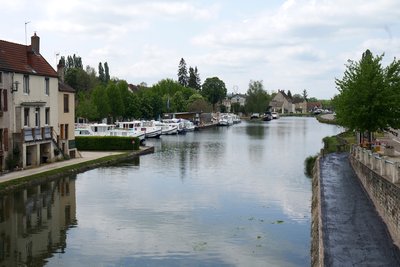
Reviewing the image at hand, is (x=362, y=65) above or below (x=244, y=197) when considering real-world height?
above

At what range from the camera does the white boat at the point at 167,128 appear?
313 feet

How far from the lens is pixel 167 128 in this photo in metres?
97.1

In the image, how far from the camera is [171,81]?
6614 inches

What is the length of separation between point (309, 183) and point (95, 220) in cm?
1773

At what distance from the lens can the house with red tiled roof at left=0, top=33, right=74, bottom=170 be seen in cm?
3878

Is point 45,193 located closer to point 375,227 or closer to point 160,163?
point 160,163

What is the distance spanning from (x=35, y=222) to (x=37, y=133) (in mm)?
17867

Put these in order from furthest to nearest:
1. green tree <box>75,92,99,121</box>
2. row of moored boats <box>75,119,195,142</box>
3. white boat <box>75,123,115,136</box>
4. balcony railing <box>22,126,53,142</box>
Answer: green tree <box>75,92,99,121</box>, row of moored boats <box>75,119,195,142</box>, white boat <box>75,123,115,136</box>, balcony railing <box>22,126,53,142</box>

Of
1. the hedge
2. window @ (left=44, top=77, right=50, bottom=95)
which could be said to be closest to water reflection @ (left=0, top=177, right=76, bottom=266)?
window @ (left=44, top=77, right=50, bottom=95)

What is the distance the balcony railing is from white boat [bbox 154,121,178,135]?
4935 cm

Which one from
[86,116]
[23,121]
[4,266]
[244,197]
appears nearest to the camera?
[4,266]

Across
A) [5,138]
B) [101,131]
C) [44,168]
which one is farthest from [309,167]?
[101,131]

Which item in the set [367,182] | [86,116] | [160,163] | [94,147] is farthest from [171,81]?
[367,182]

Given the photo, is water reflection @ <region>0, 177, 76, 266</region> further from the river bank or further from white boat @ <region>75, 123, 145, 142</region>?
white boat @ <region>75, 123, 145, 142</region>
